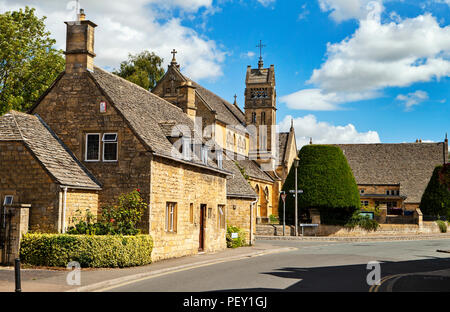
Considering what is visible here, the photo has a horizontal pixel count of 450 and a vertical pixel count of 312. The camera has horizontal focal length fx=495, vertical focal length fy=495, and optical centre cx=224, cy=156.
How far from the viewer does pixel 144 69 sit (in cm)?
5516

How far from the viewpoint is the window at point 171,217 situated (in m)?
20.4

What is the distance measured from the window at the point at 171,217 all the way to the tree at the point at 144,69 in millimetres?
33404

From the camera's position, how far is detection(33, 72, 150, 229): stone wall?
19109 millimetres

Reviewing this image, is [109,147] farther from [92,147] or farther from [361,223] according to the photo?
[361,223]

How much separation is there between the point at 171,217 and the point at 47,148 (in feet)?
18.6

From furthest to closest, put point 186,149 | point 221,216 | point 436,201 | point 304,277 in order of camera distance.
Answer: point 436,201 < point 221,216 < point 186,149 < point 304,277

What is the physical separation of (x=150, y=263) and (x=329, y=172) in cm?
2438

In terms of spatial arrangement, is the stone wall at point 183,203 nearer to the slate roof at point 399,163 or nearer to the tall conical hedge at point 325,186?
Answer: the tall conical hedge at point 325,186

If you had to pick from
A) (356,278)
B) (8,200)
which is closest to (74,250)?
(8,200)

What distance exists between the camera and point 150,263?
59.7 feet

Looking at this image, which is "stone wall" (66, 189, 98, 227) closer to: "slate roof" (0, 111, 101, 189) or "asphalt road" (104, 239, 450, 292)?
"slate roof" (0, 111, 101, 189)

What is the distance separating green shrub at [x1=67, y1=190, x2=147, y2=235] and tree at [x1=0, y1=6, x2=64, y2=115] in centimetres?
1602

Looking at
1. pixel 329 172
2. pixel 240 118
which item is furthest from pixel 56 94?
pixel 240 118
